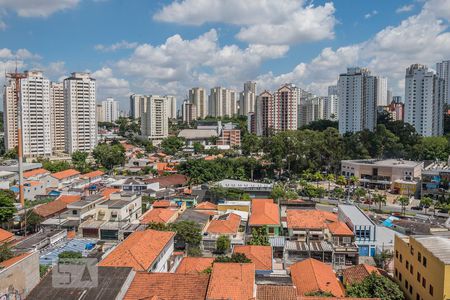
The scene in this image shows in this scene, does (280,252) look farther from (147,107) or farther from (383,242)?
(147,107)

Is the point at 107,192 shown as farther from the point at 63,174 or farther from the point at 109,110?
the point at 109,110

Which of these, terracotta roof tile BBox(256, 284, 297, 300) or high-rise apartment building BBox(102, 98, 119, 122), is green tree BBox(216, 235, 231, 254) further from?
high-rise apartment building BBox(102, 98, 119, 122)

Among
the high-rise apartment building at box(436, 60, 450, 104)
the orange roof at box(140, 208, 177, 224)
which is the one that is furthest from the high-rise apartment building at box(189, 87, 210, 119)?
the orange roof at box(140, 208, 177, 224)

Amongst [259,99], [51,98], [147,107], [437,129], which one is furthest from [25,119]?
[437,129]

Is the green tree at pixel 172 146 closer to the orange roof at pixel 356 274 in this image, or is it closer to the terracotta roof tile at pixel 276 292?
the orange roof at pixel 356 274

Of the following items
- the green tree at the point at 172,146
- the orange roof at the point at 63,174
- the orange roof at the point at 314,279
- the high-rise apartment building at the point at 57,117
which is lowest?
the orange roof at the point at 314,279

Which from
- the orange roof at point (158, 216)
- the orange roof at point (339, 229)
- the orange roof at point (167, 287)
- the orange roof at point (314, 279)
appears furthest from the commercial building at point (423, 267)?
the orange roof at point (158, 216)
